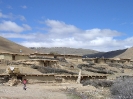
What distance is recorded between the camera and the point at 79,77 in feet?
94.9

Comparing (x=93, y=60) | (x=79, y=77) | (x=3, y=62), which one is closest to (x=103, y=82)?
(x=79, y=77)

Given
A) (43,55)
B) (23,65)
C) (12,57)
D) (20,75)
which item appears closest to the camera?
(20,75)

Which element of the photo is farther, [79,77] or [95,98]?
[79,77]

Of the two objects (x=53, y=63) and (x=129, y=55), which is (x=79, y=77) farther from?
(x=129, y=55)

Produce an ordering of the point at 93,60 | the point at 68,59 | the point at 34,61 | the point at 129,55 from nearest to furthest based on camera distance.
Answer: the point at 34,61, the point at 68,59, the point at 93,60, the point at 129,55

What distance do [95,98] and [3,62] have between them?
19.4 meters

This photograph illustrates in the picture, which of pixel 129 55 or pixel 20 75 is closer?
pixel 20 75

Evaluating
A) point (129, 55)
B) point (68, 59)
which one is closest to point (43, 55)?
point (68, 59)

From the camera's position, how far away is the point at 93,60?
55.6m

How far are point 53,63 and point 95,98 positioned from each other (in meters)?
20.8

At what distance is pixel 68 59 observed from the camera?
48531 mm

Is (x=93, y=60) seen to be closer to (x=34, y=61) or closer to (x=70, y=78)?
(x=34, y=61)

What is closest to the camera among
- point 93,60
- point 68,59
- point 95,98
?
point 95,98

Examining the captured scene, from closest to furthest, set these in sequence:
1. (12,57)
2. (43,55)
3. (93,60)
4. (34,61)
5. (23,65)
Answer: (23,65) < (34,61) < (12,57) < (43,55) < (93,60)
